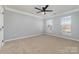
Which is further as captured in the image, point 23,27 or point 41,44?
point 41,44

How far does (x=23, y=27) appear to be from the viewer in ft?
6.39

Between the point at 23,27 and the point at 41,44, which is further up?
Answer: the point at 23,27

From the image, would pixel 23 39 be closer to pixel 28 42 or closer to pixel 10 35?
pixel 28 42

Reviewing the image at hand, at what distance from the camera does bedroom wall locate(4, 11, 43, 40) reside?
1.80m

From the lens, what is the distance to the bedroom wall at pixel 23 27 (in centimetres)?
180

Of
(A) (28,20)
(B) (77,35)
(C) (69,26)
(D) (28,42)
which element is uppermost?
(A) (28,20)

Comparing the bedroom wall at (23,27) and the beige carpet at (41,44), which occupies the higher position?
the bedroom wall at (23,27)

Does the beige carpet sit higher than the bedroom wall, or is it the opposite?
the bedroom wall
